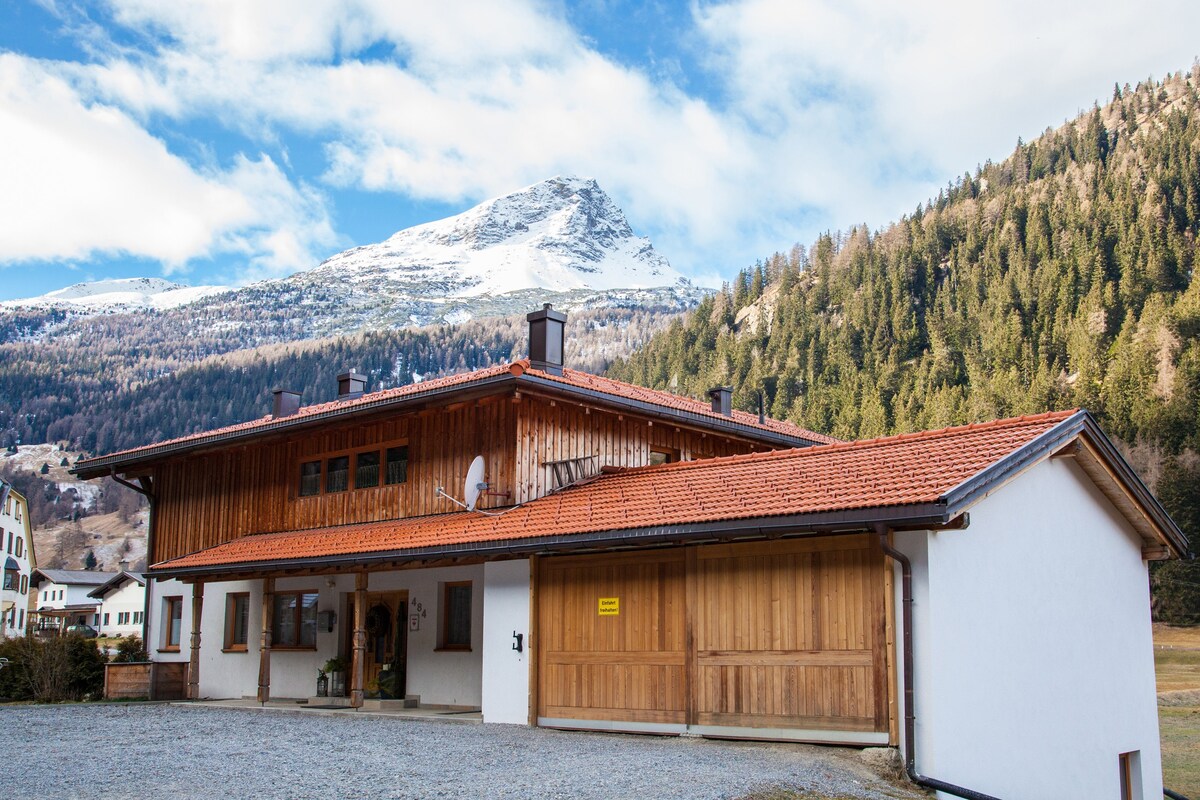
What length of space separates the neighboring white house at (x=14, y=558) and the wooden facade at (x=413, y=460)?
151 ft

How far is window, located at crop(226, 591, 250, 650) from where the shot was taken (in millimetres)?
23139

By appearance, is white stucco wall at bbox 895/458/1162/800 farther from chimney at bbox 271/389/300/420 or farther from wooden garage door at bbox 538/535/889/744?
chimney at bbox 271/389/300/420

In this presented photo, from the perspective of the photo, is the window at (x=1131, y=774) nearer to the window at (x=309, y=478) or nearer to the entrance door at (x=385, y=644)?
the entrance door at (x=385, y=644)

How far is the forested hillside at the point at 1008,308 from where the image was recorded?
93.0 metres

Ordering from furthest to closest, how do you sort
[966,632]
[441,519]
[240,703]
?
1. [240,703]
2. [441,519]
3. [966,632]

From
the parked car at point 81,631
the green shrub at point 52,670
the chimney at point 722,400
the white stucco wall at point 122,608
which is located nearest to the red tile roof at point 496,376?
the chimney at point 722,400

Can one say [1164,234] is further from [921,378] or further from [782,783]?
[782,783]

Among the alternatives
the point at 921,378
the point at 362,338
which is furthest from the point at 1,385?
the point at 921,378

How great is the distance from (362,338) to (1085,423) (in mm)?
177808

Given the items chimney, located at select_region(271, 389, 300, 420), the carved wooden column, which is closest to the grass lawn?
the carved wooden column

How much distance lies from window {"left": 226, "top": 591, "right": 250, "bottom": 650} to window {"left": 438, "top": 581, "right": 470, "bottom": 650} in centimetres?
581

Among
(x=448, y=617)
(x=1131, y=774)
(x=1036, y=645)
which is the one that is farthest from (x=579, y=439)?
(x=1131, y=774)

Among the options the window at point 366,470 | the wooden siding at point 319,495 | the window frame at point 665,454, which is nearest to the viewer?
the wooden siding at point 319,495

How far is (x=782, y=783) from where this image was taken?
412 inches
